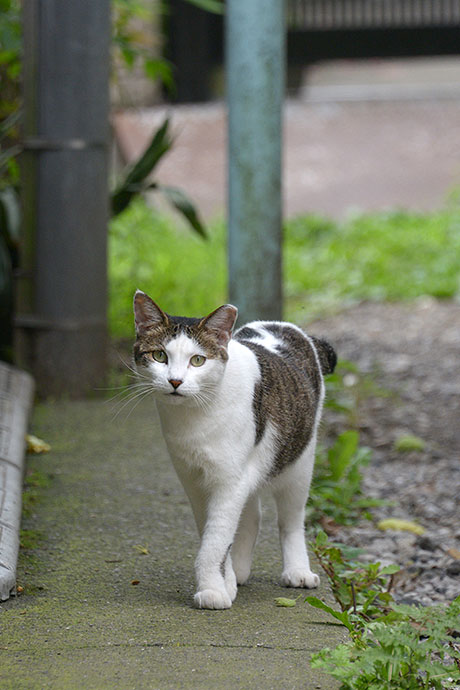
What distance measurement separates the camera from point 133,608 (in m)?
2.31

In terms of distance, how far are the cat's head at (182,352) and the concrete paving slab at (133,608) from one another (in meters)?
0.50

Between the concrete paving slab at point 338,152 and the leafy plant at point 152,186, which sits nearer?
the leafy plant at point 152,186

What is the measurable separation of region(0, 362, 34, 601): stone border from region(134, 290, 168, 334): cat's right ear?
64 centimetres

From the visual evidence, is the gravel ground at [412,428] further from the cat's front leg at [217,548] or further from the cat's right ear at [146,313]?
the cat's right ear at [146,313]

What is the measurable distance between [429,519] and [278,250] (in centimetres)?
147

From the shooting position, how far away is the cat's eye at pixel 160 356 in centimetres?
228

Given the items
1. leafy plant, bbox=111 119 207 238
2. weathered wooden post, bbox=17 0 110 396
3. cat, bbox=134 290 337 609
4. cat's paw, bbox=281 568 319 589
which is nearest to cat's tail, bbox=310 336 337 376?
cat, bbox=134 290 337 609

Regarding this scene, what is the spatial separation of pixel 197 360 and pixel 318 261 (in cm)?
601

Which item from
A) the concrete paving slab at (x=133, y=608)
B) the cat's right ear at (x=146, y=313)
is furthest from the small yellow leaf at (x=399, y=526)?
the cat's right ear at (x=146, y=313)

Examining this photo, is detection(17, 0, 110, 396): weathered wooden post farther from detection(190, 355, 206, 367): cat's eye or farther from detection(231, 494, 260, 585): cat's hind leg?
detection(190, 355, 206, 367): cat's eye

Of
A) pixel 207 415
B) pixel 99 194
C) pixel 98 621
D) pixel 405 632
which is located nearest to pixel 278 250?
pixel 99 194

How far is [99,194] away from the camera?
15.4 ft

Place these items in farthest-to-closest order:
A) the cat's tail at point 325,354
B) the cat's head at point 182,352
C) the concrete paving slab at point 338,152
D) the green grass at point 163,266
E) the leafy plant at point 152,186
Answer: the concrete paving slab at point 338,152
the green grass at point 163,266
the leafy plant at point 152,186
the cat's tail at point 325,354
the cat's head at point 182,352

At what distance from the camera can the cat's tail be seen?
9.30 feet
